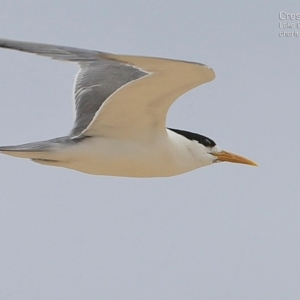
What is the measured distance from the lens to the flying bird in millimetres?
8125

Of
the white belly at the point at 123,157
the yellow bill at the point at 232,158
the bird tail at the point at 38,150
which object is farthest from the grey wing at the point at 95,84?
the yellow bill at the point at 232,158

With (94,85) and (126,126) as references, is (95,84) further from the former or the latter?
(126,126)

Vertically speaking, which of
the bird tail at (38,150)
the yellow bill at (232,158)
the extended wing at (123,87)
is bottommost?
the yellow bill at (232,158)

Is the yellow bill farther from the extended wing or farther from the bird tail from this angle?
the bird tail

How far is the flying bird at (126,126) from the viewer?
8.12 m

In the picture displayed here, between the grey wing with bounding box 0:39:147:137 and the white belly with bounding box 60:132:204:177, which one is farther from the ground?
the grey wing with bounding box 0:39:147:137

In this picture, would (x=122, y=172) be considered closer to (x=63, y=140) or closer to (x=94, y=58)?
(x=63, y=140)

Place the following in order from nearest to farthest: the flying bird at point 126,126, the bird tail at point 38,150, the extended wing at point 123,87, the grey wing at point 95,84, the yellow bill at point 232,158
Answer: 1. the extended wing at point 123,87
2. the flying bird at point 126,126
3. the bird tail at point 38,150
4. the grey wing at point 95,84
5. the yellow bill at point 232,158

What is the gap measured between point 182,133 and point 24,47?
285 cm

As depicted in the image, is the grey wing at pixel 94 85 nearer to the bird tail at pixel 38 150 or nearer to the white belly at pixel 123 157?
the white belly at pixel 123 157

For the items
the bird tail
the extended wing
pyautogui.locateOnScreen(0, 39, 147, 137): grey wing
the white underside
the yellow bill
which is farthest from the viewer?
the yellow bill

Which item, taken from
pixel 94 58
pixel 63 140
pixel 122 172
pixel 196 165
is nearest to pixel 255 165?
pixel 196 165

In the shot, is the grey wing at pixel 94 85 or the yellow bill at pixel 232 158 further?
the yellow bill at pixel 232 158

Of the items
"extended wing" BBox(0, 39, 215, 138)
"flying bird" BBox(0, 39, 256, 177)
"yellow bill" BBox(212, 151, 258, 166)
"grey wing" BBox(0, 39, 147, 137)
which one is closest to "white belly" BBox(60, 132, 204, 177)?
"flying bird" BBox(0, 39, 256, 177)
